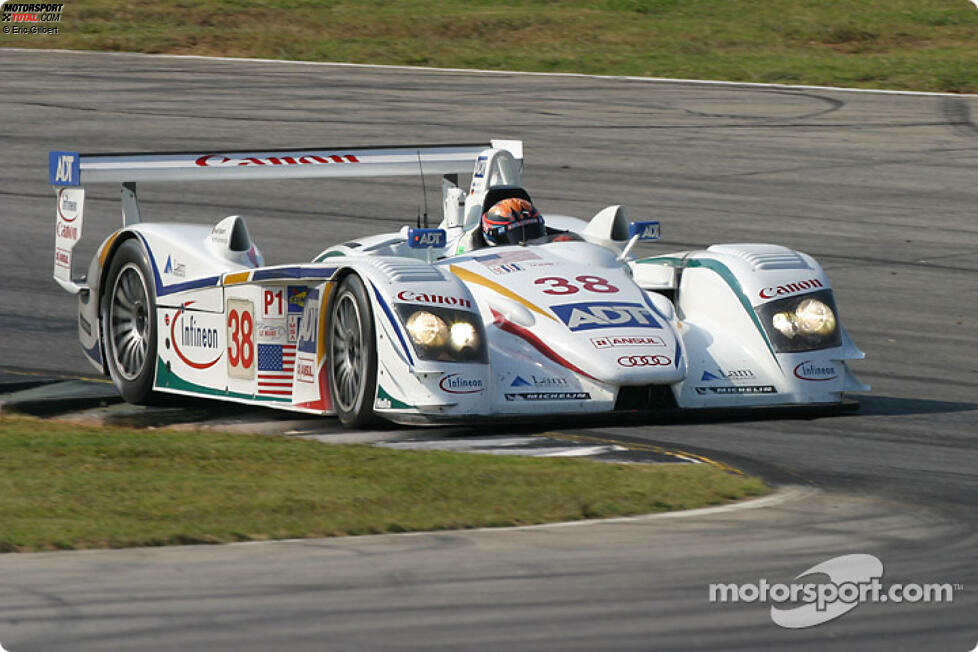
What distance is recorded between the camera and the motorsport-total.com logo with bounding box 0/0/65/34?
3747 centimetres

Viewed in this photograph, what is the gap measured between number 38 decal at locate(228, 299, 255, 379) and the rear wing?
1207mm

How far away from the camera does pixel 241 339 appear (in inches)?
446

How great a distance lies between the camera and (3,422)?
35.0 feet

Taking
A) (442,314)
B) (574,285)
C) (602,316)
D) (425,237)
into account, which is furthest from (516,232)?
(442,314)

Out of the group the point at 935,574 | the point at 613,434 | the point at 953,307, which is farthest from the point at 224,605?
the point at 953,307

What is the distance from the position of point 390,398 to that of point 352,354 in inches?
19.0

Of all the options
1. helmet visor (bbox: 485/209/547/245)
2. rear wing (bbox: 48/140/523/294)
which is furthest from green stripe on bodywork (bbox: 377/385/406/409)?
rear wing (bbox: 48/140/523/294)

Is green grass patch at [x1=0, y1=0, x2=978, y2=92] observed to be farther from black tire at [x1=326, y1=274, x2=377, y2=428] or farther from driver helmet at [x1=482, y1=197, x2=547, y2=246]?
black tire at [x1=326, y1=274, x2=377, y2=428]

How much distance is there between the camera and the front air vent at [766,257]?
11.2 meters

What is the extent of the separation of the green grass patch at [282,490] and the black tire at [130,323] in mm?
2335

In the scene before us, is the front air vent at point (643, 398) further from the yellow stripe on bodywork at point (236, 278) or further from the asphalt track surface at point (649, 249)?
the yellow stripe on bodywork at point (236, 278)

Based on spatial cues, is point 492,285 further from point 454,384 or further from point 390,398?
point 390,398

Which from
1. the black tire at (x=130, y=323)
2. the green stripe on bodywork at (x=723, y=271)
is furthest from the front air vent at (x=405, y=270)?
the black tire at (x=130, y=323)

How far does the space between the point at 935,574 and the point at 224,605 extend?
256 cm
